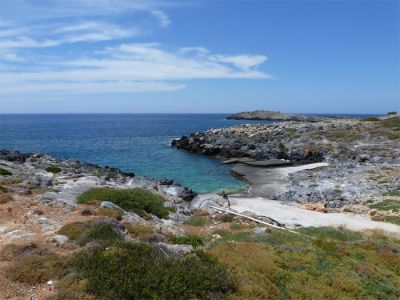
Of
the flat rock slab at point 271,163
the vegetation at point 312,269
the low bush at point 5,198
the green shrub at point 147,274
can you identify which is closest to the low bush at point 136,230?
the vegetation at point 312,269

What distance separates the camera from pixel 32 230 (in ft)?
58.4

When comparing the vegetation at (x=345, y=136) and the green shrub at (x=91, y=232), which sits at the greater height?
the vegetation at (x=345, y=136)

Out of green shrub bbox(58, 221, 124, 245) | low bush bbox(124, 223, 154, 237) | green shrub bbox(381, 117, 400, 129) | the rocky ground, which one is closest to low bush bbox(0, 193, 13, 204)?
green shrub bbox(58, 221, 124, 245)

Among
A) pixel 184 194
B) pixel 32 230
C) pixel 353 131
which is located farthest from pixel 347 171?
pixel 32 230

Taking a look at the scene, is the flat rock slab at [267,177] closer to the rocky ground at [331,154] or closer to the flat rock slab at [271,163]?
the flat rock slab at [271,163]

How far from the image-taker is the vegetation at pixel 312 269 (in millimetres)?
12969

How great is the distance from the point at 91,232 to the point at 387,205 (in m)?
26.3

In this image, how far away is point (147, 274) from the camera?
11742mm

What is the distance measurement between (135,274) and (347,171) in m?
43.7

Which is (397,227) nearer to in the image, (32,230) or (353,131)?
(32,230)

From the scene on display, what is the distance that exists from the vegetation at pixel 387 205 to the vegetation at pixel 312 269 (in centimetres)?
1335

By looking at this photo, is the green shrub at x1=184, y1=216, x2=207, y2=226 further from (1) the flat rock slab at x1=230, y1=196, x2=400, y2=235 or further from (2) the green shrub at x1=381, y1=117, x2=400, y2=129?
(2) the green shrub at x1=381, y1=117, x2=400, y2=129

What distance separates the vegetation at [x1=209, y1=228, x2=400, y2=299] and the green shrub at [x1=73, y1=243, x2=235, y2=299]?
0.87 meters

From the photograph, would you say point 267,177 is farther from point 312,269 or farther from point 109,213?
point 312,269
